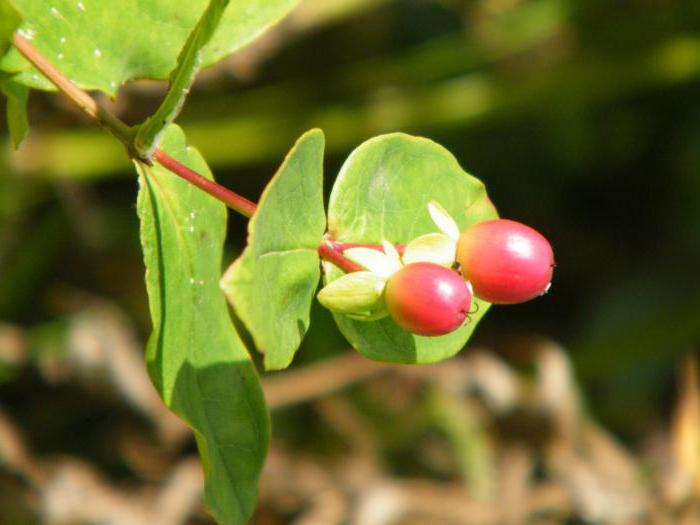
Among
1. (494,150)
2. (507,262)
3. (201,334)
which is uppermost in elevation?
(494,150)

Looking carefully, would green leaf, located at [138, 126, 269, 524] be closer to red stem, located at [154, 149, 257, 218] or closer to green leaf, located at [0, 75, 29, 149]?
red stem, located at [154, 149, 257, 218]

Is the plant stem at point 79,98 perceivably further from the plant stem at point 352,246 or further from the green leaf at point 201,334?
the plant stem at point 352,246

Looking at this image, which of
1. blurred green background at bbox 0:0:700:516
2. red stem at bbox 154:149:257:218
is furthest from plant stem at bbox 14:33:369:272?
blurred green background at bbox 0:0:700:516

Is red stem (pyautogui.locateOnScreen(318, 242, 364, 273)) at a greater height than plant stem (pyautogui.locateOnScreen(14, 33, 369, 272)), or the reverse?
plant stem (pyautogui.locateOnScreen(14, 33, 369, 272))

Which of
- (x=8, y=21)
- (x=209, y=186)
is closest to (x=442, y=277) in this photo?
(x=209, y=186)

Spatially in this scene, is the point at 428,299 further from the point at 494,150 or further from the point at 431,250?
the point at 494,150

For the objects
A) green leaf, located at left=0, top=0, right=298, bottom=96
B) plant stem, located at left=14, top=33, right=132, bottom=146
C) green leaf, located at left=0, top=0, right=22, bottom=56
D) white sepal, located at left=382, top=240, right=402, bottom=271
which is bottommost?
white sepal, located at left=382, top=240, right=402, bottom=271
